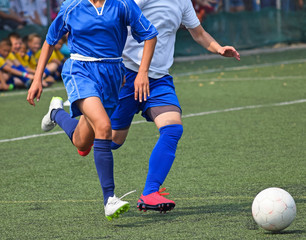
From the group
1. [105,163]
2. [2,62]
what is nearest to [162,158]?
[105,163]

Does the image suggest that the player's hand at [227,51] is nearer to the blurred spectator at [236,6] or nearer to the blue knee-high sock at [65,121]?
the blue knee-high sock at [65,121]

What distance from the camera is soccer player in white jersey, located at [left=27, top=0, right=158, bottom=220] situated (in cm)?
530

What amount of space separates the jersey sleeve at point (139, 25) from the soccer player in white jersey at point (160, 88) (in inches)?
17.3

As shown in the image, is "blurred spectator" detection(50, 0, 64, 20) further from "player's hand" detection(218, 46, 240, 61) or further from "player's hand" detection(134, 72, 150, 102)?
"player's hand" detection(134, 72, 150, 102)

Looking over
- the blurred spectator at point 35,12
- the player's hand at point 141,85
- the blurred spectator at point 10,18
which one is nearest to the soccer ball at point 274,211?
the player's hand at point 141,85

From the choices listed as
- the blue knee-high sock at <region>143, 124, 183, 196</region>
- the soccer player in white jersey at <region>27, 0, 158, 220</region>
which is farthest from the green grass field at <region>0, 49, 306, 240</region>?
the soccer player in white jersey at <region>27, 0, 158, 220</region>

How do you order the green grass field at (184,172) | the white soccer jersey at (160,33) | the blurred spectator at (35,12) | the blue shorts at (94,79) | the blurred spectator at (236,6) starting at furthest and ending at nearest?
the blurred spectator at (236,6) < the blurred spectator at (35,12) < the white soccer jersey at (160,33) < the blue shorts at (94,79) < the green grass field at (184,172)

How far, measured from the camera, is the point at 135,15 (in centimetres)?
548

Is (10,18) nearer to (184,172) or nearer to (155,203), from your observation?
(184,172)

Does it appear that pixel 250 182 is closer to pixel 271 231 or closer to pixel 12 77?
pixel 271 231

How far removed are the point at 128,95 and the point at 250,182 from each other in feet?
4.43

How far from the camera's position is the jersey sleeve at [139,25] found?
548cm

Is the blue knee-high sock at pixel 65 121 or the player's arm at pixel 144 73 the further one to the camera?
the blue knee-high sock at pixel 65 121

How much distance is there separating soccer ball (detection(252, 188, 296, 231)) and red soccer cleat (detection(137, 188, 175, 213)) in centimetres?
68
